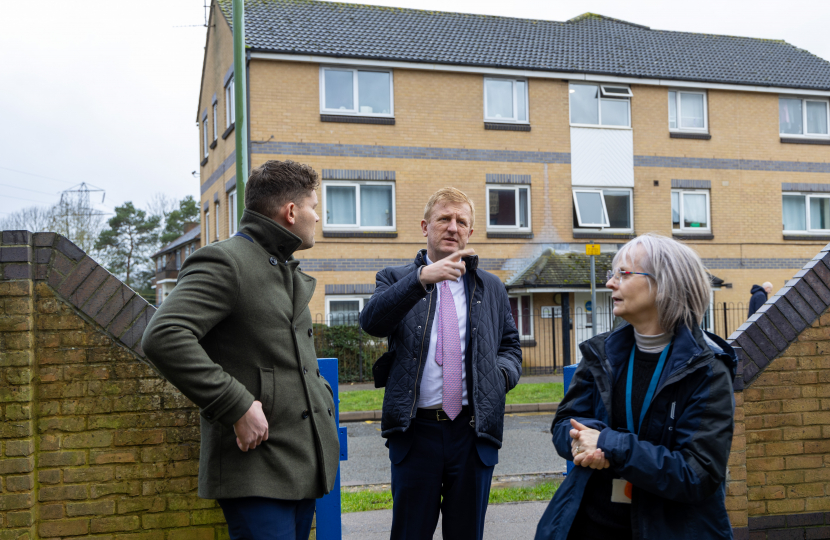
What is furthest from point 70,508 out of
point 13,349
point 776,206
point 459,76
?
point 776,206

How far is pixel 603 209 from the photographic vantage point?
20312 millimetres

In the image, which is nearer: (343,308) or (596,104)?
(343,308)

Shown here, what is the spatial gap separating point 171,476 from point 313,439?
4.70 feet

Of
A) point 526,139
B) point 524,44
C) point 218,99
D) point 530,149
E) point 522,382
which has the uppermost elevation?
point 524,44

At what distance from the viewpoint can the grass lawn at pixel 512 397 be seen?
11.9 meters

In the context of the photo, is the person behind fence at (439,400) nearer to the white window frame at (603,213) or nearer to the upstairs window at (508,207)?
the upstairs window at (508,207)

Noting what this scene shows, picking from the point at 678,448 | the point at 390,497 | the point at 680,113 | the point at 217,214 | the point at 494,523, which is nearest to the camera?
the point at 678,448

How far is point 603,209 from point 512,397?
9.32 m

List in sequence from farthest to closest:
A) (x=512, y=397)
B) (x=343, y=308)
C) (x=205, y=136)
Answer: (x=205, y=136), (x=343, y=308), (x=512, y=397)

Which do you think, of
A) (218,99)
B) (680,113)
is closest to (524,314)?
(680,113)

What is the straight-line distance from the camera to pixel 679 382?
220cm

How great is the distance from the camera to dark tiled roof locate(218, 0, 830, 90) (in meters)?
18.7

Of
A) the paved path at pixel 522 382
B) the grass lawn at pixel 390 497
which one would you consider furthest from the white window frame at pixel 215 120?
the grass lawn at pixel 390 497

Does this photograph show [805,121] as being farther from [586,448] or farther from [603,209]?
[586,448]
